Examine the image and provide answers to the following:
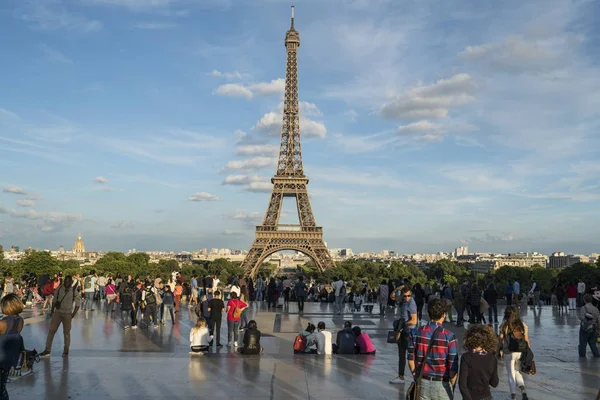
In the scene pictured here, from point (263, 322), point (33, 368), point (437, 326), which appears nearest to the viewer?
point (437, 326)

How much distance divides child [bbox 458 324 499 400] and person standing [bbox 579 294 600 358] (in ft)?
27.8

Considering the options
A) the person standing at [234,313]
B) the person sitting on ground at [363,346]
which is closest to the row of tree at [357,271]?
the person standing at [234,313]

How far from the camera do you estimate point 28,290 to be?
2780 cm

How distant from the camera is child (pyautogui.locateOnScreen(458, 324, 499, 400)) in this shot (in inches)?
221

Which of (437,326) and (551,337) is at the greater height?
(437,326)

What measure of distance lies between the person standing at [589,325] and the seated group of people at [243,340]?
7.71 m

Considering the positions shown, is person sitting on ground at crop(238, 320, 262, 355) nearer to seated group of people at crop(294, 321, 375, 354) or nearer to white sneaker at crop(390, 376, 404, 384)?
seated group of people at crop(294, 321, 375, 354)

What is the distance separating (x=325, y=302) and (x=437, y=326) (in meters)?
24.7

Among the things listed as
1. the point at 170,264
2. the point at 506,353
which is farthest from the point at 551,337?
the point at 170,264

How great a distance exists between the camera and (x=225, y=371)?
36.4 ft

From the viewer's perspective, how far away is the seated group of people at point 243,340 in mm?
12930

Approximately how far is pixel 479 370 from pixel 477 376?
0.07 metres

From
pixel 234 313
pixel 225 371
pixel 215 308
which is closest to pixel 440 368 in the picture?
pixel 225 371

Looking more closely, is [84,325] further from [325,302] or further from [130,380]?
[325,302]
